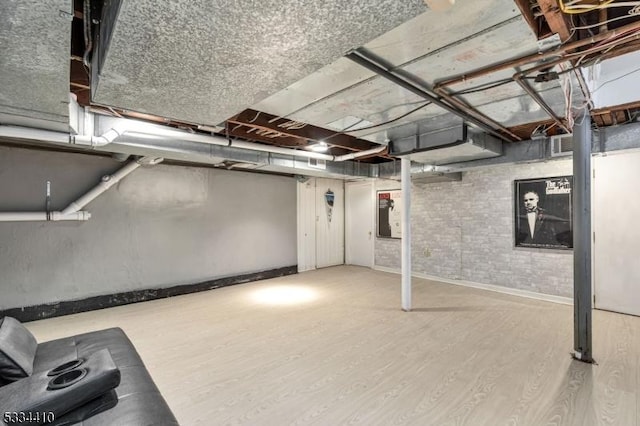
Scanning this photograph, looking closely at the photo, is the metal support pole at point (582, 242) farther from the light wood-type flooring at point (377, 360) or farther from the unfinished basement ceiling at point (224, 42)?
the unfinished basement ceiling at point (224, 42)

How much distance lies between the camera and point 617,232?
4.04m

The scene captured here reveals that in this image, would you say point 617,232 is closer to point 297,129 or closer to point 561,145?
point 561,145

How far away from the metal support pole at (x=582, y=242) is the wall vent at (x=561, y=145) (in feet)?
4.21

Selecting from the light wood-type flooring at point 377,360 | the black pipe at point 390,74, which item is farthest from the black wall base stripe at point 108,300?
the black pipe at point 390,74

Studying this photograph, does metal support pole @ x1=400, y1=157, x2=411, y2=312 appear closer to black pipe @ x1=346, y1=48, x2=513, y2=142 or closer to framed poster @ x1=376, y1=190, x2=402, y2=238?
black pipe @ x1=346, y1=48, x2=513, y2=142

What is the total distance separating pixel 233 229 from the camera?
19.1 ft

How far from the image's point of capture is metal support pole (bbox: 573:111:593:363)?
2719mm

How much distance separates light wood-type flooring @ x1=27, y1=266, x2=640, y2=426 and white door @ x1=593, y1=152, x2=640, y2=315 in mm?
326

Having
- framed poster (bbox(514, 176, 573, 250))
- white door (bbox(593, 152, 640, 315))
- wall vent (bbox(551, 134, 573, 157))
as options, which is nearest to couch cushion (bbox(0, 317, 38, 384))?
wall vent (bbox(551, 134, 573, 157))

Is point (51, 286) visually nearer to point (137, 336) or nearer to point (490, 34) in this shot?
point (137, 336)

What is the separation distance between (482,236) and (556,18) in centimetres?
443

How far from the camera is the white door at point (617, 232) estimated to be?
12.8 ft

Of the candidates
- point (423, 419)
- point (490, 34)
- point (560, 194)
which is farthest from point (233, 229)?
point (560, 194)

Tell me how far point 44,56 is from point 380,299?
180 inches
